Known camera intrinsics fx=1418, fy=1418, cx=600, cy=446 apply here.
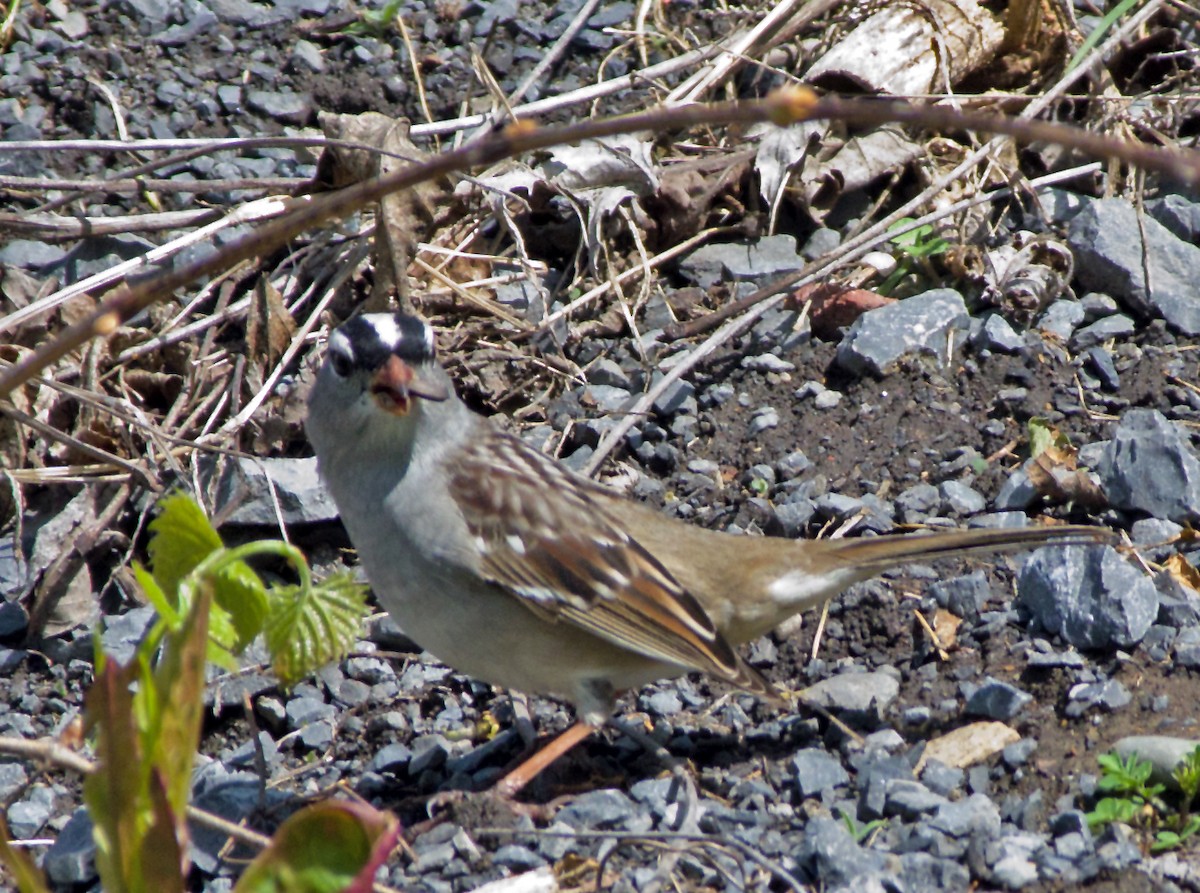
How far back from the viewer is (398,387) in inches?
136

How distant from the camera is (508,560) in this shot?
3.54 metres

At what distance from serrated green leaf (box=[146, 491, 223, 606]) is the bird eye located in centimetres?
152

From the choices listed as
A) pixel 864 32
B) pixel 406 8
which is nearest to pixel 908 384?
pixel 864 32

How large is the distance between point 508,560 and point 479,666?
0.27 metres

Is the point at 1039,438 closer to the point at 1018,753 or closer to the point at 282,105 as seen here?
the point at 1018,753

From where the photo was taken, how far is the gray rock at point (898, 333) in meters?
4.75

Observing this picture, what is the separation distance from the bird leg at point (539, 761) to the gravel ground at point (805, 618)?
88 mm

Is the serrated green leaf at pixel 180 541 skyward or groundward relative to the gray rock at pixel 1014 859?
skyward

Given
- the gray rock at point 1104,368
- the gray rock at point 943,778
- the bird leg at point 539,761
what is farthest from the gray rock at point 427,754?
the gray rock at point 1104,368

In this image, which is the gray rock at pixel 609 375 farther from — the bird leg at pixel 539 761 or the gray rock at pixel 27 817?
the gray rock at pixel 27 817

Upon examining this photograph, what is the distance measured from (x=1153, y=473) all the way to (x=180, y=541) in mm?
2946

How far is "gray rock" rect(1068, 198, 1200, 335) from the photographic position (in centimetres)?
487

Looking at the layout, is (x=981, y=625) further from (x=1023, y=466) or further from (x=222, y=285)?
(x=222, y=285)

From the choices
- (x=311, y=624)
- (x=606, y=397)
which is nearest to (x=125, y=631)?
(x=606, y=397)
